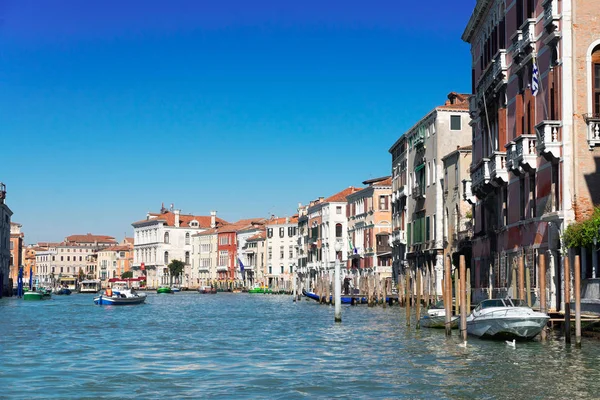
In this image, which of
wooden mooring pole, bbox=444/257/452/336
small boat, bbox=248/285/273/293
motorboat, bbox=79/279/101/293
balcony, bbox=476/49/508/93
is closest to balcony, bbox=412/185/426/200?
balcony, bbox=476/49/508/93

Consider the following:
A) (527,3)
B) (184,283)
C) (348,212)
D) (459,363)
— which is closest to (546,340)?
(459,363)

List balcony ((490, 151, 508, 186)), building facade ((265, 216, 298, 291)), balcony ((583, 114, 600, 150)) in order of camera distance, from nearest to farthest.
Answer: balcony ((583, 114, 600, 150)) < balcony ((490, 151, 508, 186)) < building facade ((265, 216, 298, 291))

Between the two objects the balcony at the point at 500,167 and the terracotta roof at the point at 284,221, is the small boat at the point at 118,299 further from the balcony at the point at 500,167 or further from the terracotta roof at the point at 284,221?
the terracotta roof at the point at 284,221

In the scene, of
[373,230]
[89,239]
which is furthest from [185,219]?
[373,230]

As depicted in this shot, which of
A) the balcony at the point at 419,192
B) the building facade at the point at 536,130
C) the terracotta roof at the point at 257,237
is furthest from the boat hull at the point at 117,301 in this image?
the terracotta roof at the point at 257,237

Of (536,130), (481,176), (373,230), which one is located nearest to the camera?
(536,130)

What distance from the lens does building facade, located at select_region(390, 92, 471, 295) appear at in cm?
4809

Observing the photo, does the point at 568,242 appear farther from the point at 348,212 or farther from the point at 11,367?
the point at 348,212

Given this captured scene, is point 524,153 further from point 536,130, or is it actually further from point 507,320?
point 507,320

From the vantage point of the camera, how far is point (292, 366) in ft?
63.6

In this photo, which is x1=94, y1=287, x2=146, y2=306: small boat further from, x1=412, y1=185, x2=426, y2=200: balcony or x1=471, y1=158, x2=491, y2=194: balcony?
x1=471, y1=158, x2=491, y2=194: balcony

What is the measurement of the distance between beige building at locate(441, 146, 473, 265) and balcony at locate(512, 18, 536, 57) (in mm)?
13524

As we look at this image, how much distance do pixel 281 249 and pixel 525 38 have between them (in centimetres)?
8184

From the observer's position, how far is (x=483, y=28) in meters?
33.3
